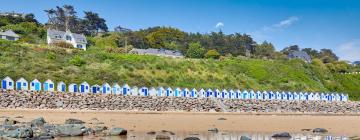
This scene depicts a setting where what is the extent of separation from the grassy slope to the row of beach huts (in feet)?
16.2

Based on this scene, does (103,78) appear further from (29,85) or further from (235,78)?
(235,78)

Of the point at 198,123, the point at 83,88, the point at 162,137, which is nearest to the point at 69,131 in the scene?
the point at 162,137

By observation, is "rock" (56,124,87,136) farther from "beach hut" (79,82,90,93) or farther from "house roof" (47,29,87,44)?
"house roof" (47,29,87,44)

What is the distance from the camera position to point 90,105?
109 feet

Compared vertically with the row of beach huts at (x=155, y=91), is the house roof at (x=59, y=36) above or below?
above

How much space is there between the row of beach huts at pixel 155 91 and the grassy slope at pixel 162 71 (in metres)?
4.93

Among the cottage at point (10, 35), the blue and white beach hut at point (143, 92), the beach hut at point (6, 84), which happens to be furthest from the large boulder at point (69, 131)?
the cottage at point (10, 35)

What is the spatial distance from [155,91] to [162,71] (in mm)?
13394

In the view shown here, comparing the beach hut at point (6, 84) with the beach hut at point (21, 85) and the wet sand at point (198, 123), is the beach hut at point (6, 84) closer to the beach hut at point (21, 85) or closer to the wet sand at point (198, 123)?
the beach hut at point (21, 85)

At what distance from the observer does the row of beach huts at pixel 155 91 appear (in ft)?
114

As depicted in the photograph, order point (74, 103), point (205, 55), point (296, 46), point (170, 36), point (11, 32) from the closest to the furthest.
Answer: point (74, 103), point (11, 32), point (205, 55), point (170, 36), point (296, 46)

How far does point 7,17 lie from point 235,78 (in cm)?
6045

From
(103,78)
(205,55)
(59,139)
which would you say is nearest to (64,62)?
(103,78)

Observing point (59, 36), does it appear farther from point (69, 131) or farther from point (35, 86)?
point (69, 131)
